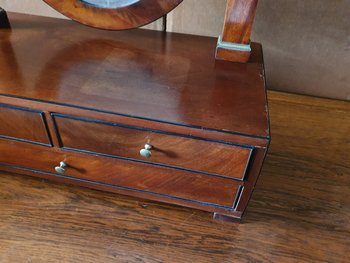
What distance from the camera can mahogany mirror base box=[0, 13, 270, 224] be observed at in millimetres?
719

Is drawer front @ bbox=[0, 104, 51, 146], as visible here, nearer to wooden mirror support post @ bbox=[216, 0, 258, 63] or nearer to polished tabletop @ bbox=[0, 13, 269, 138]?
polished tabletop @ bbox=[0, 13, 269, 138]

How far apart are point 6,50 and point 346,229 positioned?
1.10 meters

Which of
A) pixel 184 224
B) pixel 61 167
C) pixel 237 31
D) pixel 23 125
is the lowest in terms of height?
pixel 184 224

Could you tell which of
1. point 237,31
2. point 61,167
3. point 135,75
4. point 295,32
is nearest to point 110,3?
point 135,75

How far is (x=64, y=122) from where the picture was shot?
2.50 feet

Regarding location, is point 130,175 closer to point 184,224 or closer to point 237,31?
point 184,224

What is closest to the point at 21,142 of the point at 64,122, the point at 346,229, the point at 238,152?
the point at 64,122

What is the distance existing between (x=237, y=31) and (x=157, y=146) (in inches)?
15.0

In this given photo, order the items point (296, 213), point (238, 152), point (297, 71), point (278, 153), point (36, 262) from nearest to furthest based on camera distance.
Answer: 1. point (238, 152)
2. point (36, 262)
3. point (296, 213)
4. point (278, 153)
5. point (297, 71)

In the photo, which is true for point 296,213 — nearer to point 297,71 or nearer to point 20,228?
point 297,71

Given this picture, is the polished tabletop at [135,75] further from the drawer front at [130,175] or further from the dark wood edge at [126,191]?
the dark wood edge at [126,191]

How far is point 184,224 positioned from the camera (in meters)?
0.92

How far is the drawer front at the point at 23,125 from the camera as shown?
77cm

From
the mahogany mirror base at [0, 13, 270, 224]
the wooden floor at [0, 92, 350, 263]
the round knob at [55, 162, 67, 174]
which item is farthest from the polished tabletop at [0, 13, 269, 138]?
the wooden floor at [0, 92, 350, 263]
